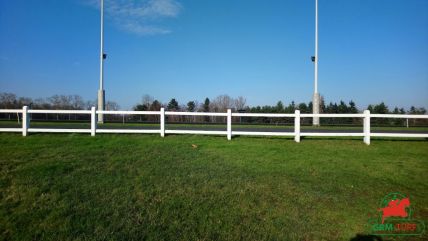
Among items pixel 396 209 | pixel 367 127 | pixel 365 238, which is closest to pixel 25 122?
pixel 365 238

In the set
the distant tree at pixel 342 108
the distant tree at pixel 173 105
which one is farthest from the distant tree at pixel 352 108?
the distant tree at pixel 173 105

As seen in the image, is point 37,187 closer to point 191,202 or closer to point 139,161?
point 139,161

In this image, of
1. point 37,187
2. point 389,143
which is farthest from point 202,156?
point 389,143

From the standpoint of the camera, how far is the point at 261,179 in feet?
25.4

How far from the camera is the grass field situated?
5230 millimetres

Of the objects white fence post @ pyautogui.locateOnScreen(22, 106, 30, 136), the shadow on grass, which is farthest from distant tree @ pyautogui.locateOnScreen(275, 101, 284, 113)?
the shadow on grass

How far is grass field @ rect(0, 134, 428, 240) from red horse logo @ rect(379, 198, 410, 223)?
0.22m

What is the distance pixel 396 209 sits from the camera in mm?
6305

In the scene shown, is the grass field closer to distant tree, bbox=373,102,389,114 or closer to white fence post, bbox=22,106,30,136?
white fence post, bbox=22,106,30,136

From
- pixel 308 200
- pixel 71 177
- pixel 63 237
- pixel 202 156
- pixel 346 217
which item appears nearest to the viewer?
pixel 63 237

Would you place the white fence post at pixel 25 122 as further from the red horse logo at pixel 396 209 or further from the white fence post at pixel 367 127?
Result: the white fence post at pixel 367 127

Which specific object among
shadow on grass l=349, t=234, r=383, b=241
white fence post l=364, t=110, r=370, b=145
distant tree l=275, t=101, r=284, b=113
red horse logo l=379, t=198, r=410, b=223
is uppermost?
distant tree l=275, t=101, r=284, b=113

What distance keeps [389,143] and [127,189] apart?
438 inches

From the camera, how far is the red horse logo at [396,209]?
6.09 metres
